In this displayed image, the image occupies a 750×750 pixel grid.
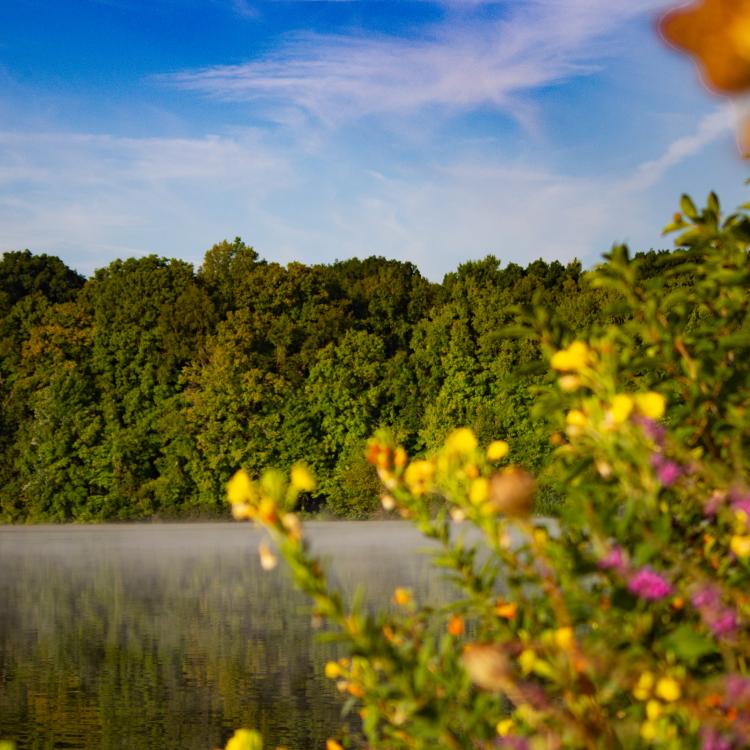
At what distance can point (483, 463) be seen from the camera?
2.09 meters

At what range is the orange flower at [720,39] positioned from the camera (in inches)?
27.3

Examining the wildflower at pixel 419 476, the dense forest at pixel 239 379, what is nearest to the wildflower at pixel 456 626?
the wildflower at pixel 419 476

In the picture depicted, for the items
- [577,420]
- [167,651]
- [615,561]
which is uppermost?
[577,420]

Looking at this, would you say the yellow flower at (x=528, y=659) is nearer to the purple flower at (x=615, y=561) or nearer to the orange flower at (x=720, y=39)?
the purple flower at (x=615, y=561)

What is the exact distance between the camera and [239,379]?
32250mm

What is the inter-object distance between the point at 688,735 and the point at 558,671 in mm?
270

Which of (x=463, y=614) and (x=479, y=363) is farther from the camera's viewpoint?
(x=479, y=363)

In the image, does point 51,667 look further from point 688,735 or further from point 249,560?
point 249,560

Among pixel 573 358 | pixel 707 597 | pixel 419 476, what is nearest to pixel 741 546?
pixel 707 597

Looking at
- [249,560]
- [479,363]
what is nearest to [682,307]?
[249,560]

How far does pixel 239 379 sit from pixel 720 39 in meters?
31.8

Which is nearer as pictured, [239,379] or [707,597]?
[707,597]

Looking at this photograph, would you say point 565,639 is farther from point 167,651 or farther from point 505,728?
point 167,651

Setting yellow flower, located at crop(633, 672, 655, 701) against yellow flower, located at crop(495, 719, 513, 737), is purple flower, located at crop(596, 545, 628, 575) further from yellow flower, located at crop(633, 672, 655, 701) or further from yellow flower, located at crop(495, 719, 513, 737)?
yellow flower, located at crop(495, 719, 513, 737)
